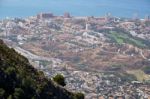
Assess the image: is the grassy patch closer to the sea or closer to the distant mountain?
the distant mountain

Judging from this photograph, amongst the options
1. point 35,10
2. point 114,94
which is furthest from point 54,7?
point 114,94

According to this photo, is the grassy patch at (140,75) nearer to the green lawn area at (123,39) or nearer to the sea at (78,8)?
the green lawn area at (123,39)

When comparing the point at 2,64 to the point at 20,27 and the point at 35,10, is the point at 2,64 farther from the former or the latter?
the point at 35,10

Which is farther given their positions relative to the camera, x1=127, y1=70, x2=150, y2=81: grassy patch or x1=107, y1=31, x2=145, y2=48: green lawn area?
x1=107, y1=31, x2=145, y2=48: green lawn area

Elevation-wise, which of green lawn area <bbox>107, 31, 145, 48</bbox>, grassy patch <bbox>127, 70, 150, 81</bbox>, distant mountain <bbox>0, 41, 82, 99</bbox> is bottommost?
grassy patch <bbox>127, 70, 150, 81</bbox>

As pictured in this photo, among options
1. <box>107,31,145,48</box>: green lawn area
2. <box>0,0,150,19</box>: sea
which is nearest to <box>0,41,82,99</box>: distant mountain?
<box>107,31,145,48</box>: green lawn area

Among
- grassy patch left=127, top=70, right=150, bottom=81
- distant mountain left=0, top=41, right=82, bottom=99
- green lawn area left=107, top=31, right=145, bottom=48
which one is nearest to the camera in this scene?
distant mountain left=0, top=41, right=82, bottom=99

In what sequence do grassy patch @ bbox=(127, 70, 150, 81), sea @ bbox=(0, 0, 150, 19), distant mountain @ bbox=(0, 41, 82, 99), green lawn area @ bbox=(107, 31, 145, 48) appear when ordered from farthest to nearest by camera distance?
1. sea @ bbox=(0, 0, 150, 19)
2. green lawn area @ bbox=(107, 31, 145, 48)
3. grassy patch @ bbox=(127, 70, 150, 81)
4. distant mountain @ bbox=(0, 41, 82, 99)
